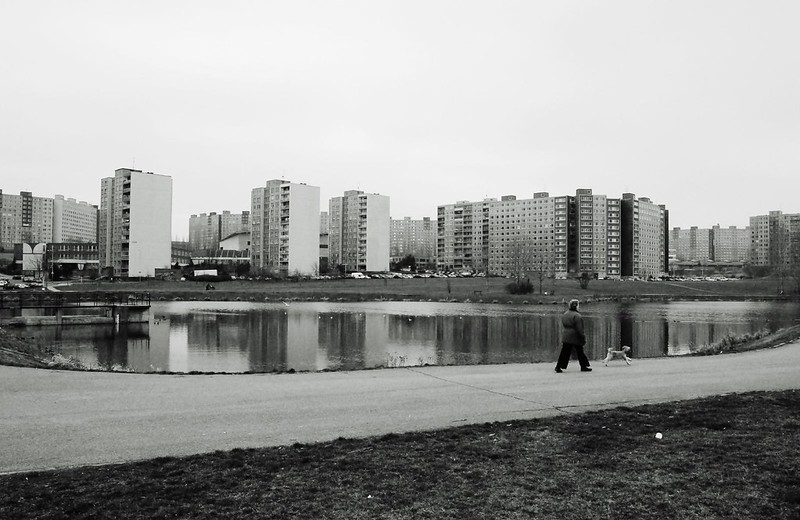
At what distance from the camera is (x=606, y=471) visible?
7035mm

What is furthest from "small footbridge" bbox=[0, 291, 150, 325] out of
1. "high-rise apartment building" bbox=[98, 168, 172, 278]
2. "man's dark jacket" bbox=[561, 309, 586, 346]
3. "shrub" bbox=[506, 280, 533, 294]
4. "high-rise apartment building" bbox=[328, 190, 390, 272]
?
"high-rise apartment building" bbox=[328, 190, 390, 272]

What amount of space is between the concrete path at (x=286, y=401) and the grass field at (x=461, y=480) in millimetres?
976

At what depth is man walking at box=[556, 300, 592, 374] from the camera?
53.1 ft

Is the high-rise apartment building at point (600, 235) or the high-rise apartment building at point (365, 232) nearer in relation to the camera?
the high-rise apartment building at point (365, 232)

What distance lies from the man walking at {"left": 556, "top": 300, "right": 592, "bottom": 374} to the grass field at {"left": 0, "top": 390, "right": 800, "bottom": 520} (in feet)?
23.4

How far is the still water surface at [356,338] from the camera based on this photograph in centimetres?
2623

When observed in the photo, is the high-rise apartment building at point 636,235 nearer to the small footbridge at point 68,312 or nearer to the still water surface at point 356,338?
the still water surface at point 356,338

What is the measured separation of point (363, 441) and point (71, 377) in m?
8.90

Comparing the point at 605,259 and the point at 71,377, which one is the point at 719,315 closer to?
the point at 71,377

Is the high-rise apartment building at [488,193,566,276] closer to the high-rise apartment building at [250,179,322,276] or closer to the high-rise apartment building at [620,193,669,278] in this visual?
the high-rise apartment building at [620,193,669,278]

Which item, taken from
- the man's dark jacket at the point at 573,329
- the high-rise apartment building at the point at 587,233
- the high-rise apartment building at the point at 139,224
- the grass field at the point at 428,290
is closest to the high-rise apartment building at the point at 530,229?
the high-rise apartment building at the point at 587,233

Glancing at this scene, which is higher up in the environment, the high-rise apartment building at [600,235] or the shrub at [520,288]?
the high-rise apartment building at [600,235]

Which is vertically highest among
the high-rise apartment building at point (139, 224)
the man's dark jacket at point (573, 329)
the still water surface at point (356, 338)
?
the high-rise apartment building at point (139, 224)

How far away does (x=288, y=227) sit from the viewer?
14675cm
